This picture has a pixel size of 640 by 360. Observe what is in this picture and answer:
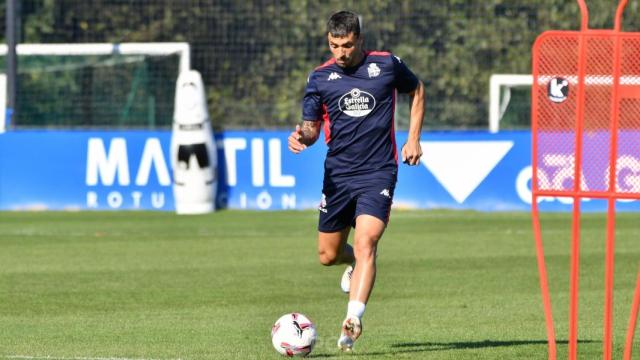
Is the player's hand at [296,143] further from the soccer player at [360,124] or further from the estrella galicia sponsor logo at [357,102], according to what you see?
the estrella galicia sponsor logo at [357,102]

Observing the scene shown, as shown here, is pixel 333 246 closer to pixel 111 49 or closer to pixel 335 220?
pixel 335 220

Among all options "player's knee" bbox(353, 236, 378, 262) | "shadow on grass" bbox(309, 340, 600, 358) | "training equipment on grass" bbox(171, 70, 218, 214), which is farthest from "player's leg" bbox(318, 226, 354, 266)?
"training equipment on grass" bbox(171, 70, 218, 214)

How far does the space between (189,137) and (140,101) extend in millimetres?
3476

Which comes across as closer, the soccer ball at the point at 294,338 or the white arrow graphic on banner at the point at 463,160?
the soccer ball at the point at 294,338

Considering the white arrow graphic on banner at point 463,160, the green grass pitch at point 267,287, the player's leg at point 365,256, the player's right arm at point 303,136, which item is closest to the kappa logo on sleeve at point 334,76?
the player's right arm at point 303,136

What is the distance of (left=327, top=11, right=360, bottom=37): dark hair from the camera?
9.29 metres

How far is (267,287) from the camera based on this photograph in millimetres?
13312

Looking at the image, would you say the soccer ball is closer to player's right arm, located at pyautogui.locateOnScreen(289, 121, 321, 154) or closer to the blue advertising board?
player's right arm, located at pyautogui.locateOnScreen(289, 121, 321, 154)

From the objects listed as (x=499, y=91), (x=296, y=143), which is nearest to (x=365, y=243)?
(x=296, y=143)

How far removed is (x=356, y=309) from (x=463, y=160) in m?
13.8

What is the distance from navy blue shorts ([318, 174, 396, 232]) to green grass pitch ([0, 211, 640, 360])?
33.2 inches

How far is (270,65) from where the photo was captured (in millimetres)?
27094

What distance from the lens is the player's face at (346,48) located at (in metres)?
9.40

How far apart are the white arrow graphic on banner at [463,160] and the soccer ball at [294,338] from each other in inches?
537
